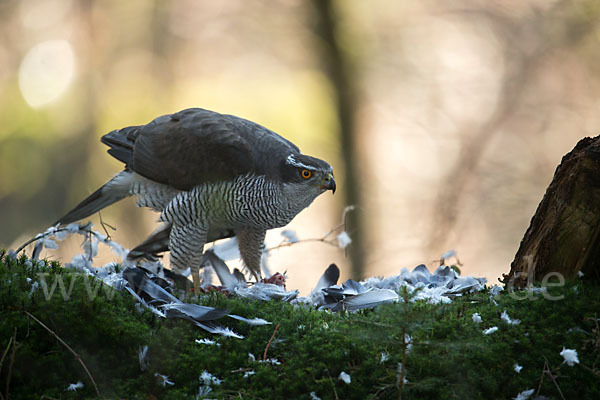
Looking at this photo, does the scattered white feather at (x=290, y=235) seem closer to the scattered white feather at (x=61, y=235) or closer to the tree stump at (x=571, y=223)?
the scattered white feather at (x=61, y=235)

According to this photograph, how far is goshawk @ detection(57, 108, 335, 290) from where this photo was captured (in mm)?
3555

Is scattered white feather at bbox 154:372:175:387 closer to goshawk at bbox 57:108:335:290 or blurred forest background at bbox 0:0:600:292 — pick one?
goshawk at bbox 57:108:335:290

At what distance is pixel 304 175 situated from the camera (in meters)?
3.60

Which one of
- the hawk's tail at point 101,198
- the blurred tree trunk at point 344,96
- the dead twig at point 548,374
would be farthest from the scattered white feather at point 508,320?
the blurred tree trunk at point 344,96

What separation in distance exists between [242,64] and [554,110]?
3941 millimetres

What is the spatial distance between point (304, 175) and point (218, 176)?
0.57 m

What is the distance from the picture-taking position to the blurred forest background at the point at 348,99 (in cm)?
616

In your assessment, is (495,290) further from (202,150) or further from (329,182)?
(202,150)

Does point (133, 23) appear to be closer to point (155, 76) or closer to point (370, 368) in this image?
point (155, 76)

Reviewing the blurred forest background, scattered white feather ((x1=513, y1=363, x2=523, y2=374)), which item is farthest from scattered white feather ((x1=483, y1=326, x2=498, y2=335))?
the blurred forest background

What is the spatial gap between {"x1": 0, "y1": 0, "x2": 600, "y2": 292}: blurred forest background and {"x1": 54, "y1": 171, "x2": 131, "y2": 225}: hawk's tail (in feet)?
5.45

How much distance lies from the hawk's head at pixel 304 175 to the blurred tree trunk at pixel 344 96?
9.26ft

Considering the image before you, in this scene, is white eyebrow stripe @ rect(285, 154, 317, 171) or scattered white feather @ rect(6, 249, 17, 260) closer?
scattered white feather @ rect(6, 249, 17, 260)

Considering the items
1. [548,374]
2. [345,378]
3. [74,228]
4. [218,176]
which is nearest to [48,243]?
[74,228]
